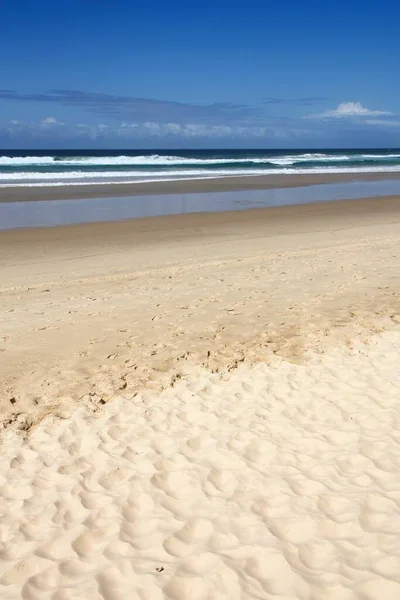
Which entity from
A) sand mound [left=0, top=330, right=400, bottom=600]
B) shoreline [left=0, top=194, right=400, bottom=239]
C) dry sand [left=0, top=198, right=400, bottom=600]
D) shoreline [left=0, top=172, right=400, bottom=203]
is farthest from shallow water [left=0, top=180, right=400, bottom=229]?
sand mound [left=0, top=330, right=400, bottom=600]

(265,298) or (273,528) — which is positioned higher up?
(265,298)

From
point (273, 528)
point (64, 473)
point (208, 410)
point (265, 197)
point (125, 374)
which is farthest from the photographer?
point (265, 197)

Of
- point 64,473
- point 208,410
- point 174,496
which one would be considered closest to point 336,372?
point 208,410

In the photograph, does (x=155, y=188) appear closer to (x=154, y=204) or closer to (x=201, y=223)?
(x=154, y=204)

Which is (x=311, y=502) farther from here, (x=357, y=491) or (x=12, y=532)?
(x=12, y=532)

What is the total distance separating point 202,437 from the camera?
15.8ft

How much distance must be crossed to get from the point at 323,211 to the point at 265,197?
492 cm

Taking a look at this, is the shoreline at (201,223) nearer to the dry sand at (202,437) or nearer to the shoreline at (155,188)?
the dry sand at (202,437)

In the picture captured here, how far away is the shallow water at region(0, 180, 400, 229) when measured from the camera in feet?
57.9

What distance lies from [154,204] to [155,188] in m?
6.70

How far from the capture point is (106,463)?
445 centimetres

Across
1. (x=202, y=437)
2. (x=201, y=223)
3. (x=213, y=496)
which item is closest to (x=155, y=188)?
(x=201, y=223)

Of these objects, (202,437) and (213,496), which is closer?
(213,496)

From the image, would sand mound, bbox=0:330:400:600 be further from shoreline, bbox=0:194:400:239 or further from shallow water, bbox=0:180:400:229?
shallow water, bbox=0:180:400:229
